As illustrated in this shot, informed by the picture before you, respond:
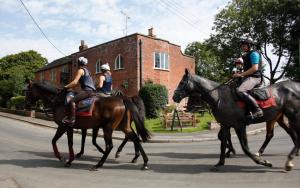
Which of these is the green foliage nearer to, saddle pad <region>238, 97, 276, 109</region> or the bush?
the bush

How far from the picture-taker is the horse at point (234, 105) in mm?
9000

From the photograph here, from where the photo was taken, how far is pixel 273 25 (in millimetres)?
46844

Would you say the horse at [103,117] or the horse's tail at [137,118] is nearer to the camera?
the horse at [103,117]

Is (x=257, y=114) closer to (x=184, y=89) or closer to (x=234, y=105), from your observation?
(x=234, y=105)

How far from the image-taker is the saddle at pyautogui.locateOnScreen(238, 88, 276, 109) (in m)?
9.00

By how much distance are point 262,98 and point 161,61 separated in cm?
2868

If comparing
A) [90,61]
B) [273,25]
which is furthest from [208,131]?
[273,25]

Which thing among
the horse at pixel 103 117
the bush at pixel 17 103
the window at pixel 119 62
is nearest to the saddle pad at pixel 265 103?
the horse at pixel 103 117

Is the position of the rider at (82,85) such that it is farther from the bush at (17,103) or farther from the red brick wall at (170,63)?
the bush at (17,103)

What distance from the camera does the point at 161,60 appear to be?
37469 millimetres

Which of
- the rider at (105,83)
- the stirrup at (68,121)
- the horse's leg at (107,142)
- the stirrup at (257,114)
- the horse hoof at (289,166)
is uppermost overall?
the rider at (105,83)

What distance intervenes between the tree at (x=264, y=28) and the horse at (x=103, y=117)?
125 ft

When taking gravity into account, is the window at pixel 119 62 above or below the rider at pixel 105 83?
above

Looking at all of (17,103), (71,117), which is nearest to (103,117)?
(71,117)
